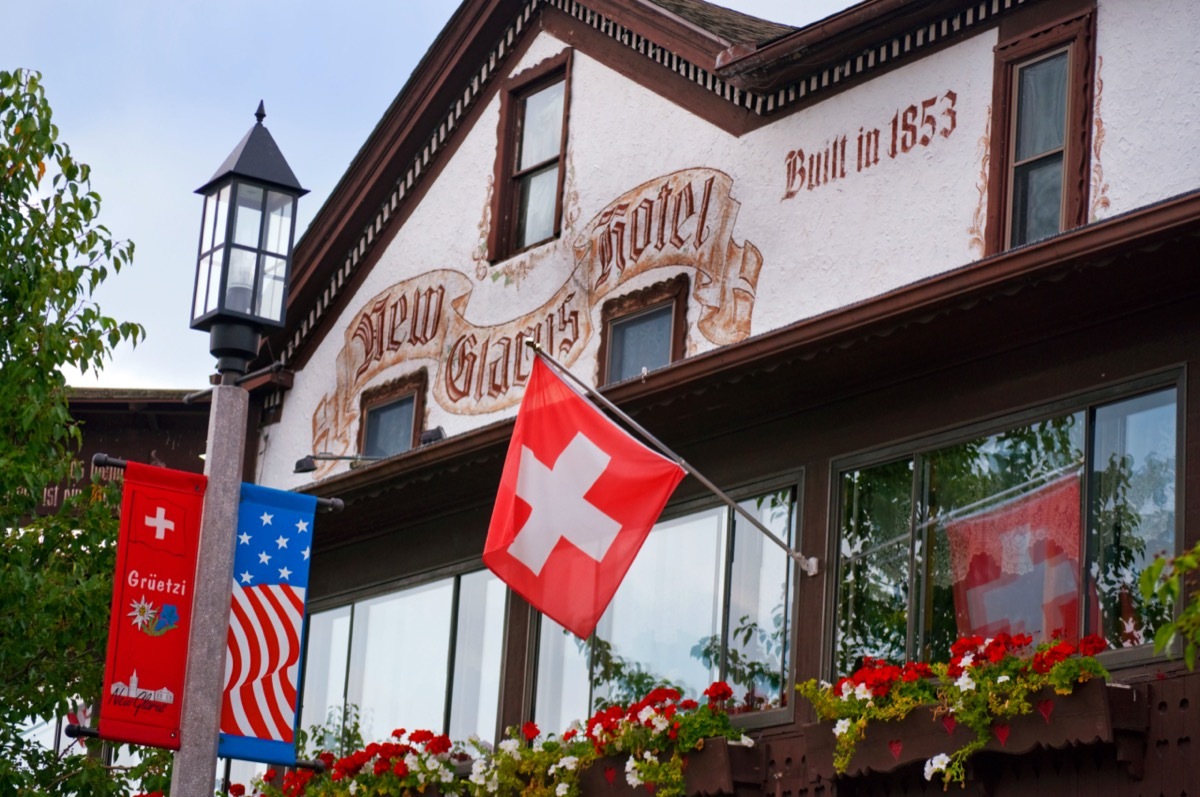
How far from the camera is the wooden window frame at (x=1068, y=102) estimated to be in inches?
547

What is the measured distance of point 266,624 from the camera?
13.6 metres

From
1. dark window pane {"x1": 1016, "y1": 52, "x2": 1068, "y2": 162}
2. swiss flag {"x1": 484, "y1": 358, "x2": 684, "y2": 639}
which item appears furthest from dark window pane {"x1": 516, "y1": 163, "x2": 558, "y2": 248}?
dark window pane {"x1": 1016, "y1": 52, "x2": 1068, "y2": 162}

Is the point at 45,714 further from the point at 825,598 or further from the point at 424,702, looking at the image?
the point at 825,598

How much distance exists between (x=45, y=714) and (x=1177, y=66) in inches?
395

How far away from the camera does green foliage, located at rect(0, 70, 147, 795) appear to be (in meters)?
16.8

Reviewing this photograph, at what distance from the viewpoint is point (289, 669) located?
45.0ft

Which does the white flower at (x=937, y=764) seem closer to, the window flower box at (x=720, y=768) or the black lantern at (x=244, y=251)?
the window flower box at (x=720, y=768)

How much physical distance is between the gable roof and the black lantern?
4.90m

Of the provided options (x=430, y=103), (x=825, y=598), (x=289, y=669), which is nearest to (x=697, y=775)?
(x=825, y=598)

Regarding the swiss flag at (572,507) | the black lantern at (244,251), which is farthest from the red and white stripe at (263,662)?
the black lantern at (244,251)

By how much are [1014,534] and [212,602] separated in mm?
5240

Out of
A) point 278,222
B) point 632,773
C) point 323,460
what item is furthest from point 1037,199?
point 323,460

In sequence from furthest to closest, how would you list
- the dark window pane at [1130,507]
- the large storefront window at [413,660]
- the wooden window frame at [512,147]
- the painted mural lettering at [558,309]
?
the wooden window frame at [512,147] → the large storefront window at [413,660] → the painted mural lettering at [558,309] → the dark window pane at [1130,507]

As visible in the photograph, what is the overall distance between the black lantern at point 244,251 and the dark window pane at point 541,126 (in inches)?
261
